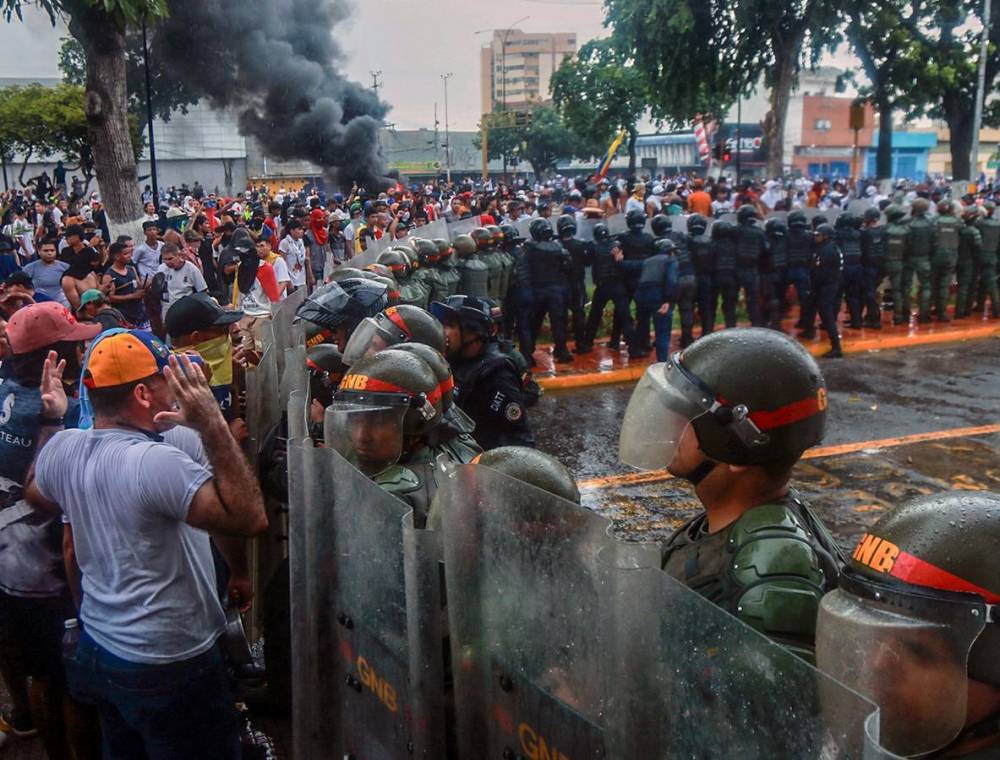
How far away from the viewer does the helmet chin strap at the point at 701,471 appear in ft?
7.48

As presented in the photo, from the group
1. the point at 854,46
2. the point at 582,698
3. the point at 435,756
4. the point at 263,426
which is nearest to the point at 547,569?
the point at 582,698

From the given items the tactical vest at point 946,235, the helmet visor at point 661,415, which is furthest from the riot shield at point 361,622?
the tactical vest at point 946,235

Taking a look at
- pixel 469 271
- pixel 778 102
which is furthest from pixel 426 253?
pixel 778 102

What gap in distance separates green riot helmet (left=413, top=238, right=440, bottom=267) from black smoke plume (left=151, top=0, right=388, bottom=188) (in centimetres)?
2004

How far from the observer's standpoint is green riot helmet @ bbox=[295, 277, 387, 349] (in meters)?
5.33

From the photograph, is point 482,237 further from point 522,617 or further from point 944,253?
point 522,617

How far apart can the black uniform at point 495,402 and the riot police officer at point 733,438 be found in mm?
2389

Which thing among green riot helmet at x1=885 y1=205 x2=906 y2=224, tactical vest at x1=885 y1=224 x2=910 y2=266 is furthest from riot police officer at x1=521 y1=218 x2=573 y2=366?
green riot helmet at x1=885 y1=205 x2=906 y2=224

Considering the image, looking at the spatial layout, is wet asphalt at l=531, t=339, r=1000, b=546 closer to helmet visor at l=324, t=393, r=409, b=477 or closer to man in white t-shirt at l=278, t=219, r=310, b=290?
helmet visor at l=324, t=393, r=409, b=477

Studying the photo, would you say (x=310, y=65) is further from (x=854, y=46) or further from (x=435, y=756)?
(x=435, y=756)

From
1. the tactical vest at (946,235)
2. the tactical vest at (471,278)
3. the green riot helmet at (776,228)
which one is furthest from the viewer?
the tactical vest at (946,235)

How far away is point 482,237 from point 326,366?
256 inches

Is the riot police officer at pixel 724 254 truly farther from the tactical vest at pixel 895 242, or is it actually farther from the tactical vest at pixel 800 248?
the tactical vest at pixel 895 242

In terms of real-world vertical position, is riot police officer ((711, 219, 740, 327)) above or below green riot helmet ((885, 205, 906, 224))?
below
